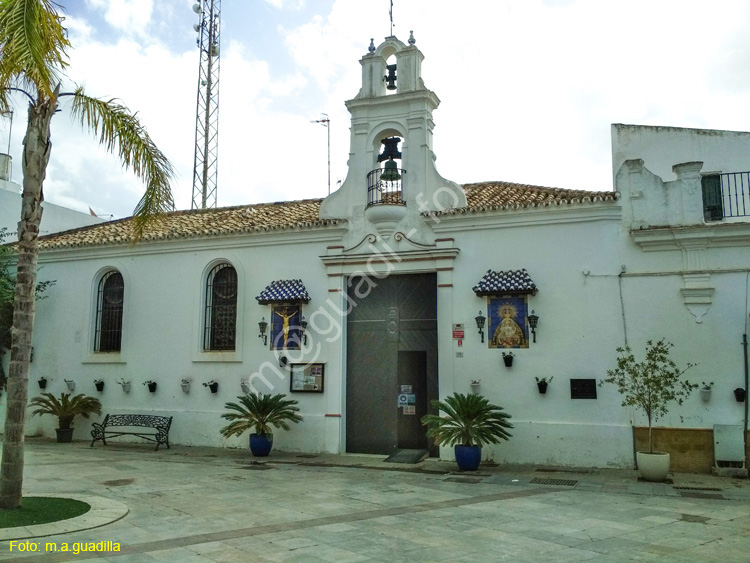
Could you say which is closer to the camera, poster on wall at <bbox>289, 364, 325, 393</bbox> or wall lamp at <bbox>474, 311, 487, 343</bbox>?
wall lamp at <bbox>474, 311, 487, 343</bbox>

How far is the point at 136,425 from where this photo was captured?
16188 millimetres

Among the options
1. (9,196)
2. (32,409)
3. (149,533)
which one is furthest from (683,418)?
(9,196)

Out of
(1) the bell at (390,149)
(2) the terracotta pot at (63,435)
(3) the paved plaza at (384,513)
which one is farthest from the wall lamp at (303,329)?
(2) the terracotta pot at (63,435)

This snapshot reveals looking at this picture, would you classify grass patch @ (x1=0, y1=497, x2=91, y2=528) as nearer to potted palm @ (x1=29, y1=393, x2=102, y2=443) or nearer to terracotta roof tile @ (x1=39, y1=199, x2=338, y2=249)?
terracotta roof tile @ (x1=39, y1=199, x2=338, y2=249)

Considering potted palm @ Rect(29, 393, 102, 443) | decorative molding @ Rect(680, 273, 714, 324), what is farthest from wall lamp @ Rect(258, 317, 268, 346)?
decorative molding @ Rect(680, 273, 714, 324)

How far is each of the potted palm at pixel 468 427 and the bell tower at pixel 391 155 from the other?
13.5 ft

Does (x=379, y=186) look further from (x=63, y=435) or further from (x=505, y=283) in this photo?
(x=63, y=435)

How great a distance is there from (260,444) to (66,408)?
20.1ft

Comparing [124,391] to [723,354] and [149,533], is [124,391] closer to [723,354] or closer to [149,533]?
[149,533]

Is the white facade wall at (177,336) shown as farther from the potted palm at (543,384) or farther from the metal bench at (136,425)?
the potted palm at (543,384)

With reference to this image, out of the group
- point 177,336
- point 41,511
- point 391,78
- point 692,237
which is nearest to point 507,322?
point 692,237

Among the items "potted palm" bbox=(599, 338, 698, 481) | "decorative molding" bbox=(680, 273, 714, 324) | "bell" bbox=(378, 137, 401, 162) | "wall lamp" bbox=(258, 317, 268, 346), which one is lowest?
"potted palm" bbox=(599, 338, 698, 481)

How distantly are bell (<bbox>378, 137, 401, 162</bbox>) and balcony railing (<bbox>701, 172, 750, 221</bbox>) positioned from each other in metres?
6.70

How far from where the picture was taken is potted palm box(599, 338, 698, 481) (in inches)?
440
